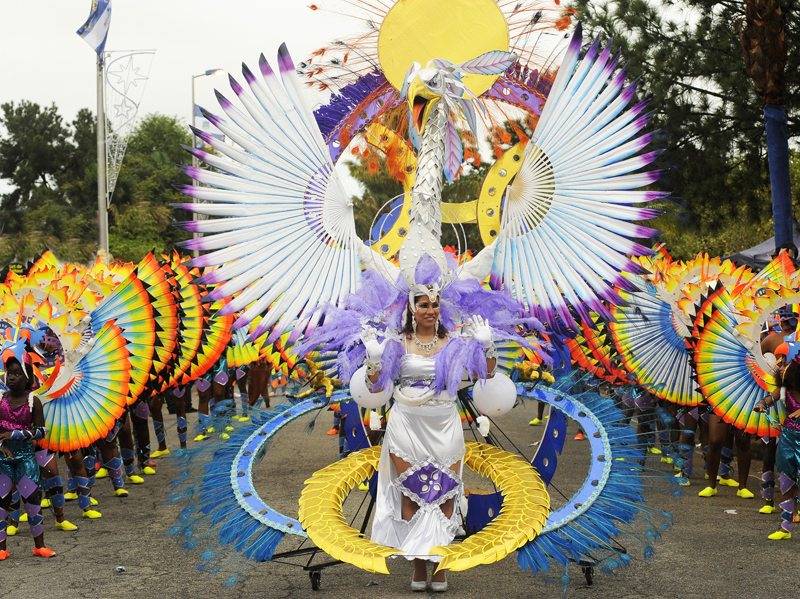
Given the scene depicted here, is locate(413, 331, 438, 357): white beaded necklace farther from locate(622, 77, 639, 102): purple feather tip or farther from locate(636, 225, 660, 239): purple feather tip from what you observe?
locate(622, 77, 639, 102): purple feather tip

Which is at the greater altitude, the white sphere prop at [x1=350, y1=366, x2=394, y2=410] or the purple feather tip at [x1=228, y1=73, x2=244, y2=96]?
the purple feather tip at [x1=228, y1=73, x2=244, y2=96]

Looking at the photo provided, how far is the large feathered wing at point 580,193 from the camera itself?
13.7 ft

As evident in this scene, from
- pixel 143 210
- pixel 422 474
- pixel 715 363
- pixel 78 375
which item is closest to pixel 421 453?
pixel 422 474

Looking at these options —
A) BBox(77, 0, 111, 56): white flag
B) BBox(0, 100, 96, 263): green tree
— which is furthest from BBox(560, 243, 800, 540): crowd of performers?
BBox(0, 100, 96, 263): green tree

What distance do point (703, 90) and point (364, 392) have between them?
28.4 feet

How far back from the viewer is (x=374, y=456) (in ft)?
16.6

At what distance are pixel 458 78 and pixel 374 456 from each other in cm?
243

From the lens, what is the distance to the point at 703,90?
435 inches

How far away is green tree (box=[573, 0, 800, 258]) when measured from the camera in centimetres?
1066

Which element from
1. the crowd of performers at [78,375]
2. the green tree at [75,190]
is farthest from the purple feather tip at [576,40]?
the green tree at [75,190]

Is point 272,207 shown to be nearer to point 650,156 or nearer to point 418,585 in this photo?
point 650,156

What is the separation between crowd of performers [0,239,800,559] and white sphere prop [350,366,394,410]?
46 cm

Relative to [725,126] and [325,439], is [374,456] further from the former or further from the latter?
[725,126]

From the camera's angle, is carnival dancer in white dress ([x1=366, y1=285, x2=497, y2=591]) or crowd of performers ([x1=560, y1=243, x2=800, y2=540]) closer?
carnival dancer in white dress ([x1=366, y1=285, x2=497, y2=591])
